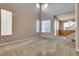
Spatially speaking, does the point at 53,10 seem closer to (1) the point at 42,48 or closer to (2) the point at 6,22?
(1) the point at 42,48

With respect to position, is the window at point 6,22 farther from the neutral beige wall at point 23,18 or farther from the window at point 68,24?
the window at point 68,24

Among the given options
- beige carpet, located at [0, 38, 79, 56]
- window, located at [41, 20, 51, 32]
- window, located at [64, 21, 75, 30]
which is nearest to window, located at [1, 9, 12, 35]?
beige carpet, located at [0, 38, 79, 56]

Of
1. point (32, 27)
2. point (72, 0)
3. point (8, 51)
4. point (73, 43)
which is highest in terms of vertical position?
point (72, 0)

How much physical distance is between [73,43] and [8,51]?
39.3 inches

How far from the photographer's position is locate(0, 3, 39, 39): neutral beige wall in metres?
1.81

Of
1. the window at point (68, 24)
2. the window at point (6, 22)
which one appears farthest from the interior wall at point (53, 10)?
the window at point (6, 22)

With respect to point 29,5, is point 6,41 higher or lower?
lower

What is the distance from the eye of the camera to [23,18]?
1826mm

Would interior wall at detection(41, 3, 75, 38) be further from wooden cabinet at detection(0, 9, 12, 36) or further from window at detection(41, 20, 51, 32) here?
wooden cabinet at detection(0, 9, 12, 36)

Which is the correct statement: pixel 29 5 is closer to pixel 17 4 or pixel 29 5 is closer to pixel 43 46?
pixel 17 4

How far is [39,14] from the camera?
1.84 m

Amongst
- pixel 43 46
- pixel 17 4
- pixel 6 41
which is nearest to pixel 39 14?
pixel 17 4

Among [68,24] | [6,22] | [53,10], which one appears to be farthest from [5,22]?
[68,24]

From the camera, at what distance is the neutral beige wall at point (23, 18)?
5.94 feet
